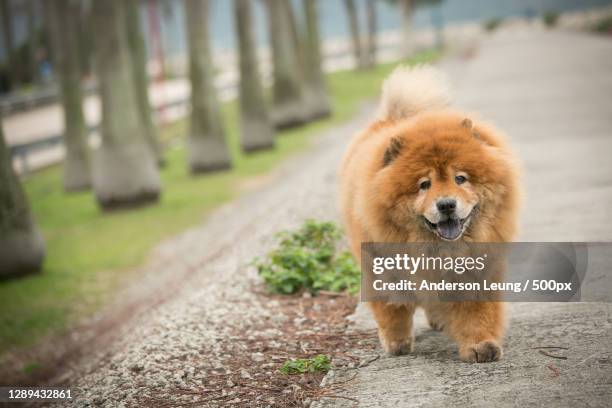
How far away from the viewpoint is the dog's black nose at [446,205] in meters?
4.46

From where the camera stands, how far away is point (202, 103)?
1945 centimetres

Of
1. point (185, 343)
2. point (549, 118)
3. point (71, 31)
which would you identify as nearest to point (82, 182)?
point (71, 31)

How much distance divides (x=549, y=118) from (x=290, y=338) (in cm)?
1218

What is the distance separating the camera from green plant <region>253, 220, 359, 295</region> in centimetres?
700

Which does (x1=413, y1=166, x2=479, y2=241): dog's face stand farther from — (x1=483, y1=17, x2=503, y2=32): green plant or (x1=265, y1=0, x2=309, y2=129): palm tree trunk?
(x1=483, y1=17, x2=503, y2=32): green plant

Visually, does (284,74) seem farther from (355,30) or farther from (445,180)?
(355,30)

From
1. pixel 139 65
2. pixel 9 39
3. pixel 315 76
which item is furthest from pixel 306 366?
pixel 9 39

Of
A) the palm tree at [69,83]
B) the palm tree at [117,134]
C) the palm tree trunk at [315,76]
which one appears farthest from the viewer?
the palm tree trunk at [315,76]

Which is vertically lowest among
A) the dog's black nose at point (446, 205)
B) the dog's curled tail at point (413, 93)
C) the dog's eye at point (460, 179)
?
the dog's black nose at point (446, 205)

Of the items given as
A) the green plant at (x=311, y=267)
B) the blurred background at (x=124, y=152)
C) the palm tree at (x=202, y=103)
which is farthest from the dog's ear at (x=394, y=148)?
the palm tree at (x=202, y=103)

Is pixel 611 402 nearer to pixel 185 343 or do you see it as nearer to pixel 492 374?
pixel 492 374

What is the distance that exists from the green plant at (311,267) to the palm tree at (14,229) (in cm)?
627

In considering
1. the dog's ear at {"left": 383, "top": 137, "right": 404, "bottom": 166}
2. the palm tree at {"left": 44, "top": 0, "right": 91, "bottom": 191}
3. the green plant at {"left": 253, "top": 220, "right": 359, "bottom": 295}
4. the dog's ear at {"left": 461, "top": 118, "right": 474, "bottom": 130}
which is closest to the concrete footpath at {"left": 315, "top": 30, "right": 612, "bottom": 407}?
the green plant at {"left": 253, "top": 220, "right": 359, "bottom": 295}

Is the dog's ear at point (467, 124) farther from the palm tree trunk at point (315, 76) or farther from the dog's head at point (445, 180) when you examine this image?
the palm tree trunk at point (315, 76)
